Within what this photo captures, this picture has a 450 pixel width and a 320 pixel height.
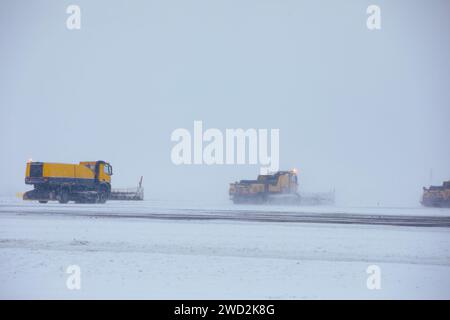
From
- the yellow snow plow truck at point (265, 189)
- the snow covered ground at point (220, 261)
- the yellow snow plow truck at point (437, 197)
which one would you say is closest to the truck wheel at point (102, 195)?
the yellow snow plow truck at point (265, 189)

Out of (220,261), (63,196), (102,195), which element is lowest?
(102,195)

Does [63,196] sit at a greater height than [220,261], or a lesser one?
lesser

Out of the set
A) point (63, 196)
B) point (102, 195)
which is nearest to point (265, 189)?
point (102, 195)

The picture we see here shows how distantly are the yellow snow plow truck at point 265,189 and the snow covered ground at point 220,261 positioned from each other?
2245cm

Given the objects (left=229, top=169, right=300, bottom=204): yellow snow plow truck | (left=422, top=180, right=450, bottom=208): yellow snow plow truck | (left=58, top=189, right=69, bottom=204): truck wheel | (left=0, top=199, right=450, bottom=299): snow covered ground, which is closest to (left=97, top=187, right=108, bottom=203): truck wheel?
(left=58, top=189, right=69, bottom=204): truck wheel

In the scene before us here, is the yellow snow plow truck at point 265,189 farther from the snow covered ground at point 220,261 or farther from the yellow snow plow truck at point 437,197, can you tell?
the snow covered ground at point 220,261

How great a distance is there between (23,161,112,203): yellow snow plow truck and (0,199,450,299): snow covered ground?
1589cm

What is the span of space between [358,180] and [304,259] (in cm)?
8113

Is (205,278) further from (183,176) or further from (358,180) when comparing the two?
(183,176)

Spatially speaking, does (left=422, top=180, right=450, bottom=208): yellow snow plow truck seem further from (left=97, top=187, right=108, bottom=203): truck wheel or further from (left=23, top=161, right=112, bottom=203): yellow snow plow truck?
(left=23, top=161, right=112, bottom=203): yellow snow plow truck

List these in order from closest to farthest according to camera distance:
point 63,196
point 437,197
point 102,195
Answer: point 63,196 → point 102,195 → point 437,197

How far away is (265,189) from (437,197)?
48.4 ft

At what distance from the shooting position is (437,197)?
1419 inches

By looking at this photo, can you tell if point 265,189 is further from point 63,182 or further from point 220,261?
point 220,261
